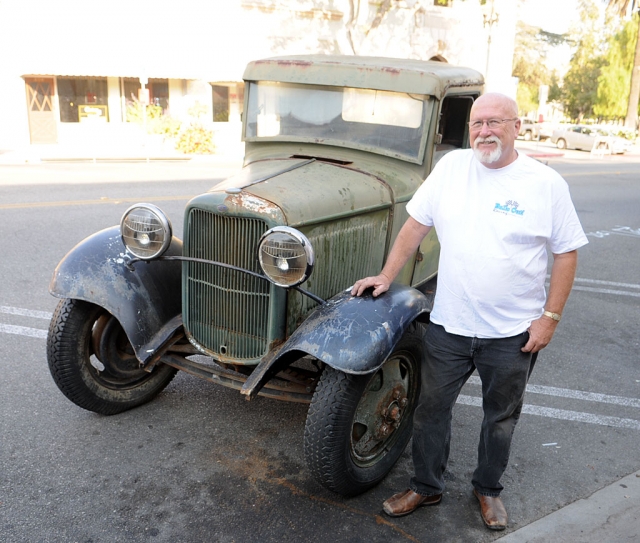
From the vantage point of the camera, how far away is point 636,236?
32.8 ft

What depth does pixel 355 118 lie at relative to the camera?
167 inches

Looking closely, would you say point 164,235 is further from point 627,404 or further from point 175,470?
point 627,404

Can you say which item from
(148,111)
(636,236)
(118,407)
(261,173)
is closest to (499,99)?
(261,173)

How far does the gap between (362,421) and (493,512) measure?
2.46 feet

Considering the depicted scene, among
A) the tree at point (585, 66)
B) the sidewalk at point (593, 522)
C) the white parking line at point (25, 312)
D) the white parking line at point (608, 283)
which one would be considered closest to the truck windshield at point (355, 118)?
the sidewalk at point (593, 522)

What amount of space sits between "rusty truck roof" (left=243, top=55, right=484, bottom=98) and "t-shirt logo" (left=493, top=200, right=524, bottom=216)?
5.39ft

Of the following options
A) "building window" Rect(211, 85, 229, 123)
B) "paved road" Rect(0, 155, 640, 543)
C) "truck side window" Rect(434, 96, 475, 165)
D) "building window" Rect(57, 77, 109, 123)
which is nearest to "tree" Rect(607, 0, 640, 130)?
"building window" Rect(211, 85, 229, 123)

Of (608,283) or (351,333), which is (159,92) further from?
(351,333)

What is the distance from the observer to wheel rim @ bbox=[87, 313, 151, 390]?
376 centimetres

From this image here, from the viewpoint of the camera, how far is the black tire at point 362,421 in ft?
9.66

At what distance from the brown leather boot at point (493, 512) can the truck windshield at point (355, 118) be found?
83.6 inches

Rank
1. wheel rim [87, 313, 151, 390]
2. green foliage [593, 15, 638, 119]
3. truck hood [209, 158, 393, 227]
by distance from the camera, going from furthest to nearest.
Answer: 1. green foliage [593, 15, 638, 119]
2. wheel rim [87, 313, 151, 390]
3. truck hood [209, 158, 393, 227]

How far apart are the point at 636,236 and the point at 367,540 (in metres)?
8.70

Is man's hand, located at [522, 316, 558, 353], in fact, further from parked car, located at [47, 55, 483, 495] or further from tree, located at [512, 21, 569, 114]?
tree, located at [512, 21, 569, 114]
